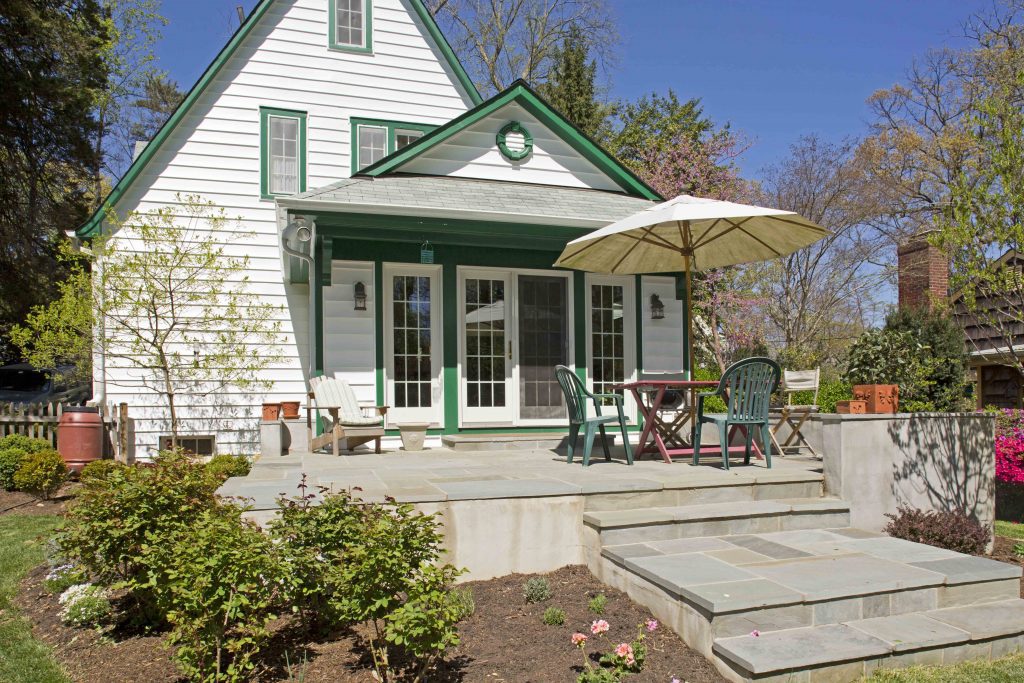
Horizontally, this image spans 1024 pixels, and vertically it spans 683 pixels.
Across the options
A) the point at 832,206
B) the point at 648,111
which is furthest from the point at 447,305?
the point at 832,206

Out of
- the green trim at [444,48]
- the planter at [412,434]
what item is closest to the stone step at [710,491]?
the planter at [412,434]

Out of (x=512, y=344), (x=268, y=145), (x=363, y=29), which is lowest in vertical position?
(x=512, y=344)

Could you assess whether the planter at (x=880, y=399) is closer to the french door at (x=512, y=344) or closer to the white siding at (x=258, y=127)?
the french door at (x=512, y=344)

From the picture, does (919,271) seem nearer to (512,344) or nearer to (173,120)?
(512,344)

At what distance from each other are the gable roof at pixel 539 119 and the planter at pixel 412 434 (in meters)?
3.29

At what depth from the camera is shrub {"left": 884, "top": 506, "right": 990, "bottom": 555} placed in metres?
4.94

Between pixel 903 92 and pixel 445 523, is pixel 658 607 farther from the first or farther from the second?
pixel 903 92

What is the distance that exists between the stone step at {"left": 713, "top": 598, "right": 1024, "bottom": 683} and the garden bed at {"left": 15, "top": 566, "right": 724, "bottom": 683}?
0.64 feet

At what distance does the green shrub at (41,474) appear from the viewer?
27.4 feet

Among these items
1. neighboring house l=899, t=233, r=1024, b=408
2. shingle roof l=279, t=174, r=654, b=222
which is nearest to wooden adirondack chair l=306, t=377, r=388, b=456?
shingle roof l=279, t=174, r=654, b=222

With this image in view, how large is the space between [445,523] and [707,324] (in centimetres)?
1689

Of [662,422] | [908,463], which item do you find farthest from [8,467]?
[908,463]

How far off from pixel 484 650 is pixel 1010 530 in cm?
618

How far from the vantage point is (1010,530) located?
284 inches
